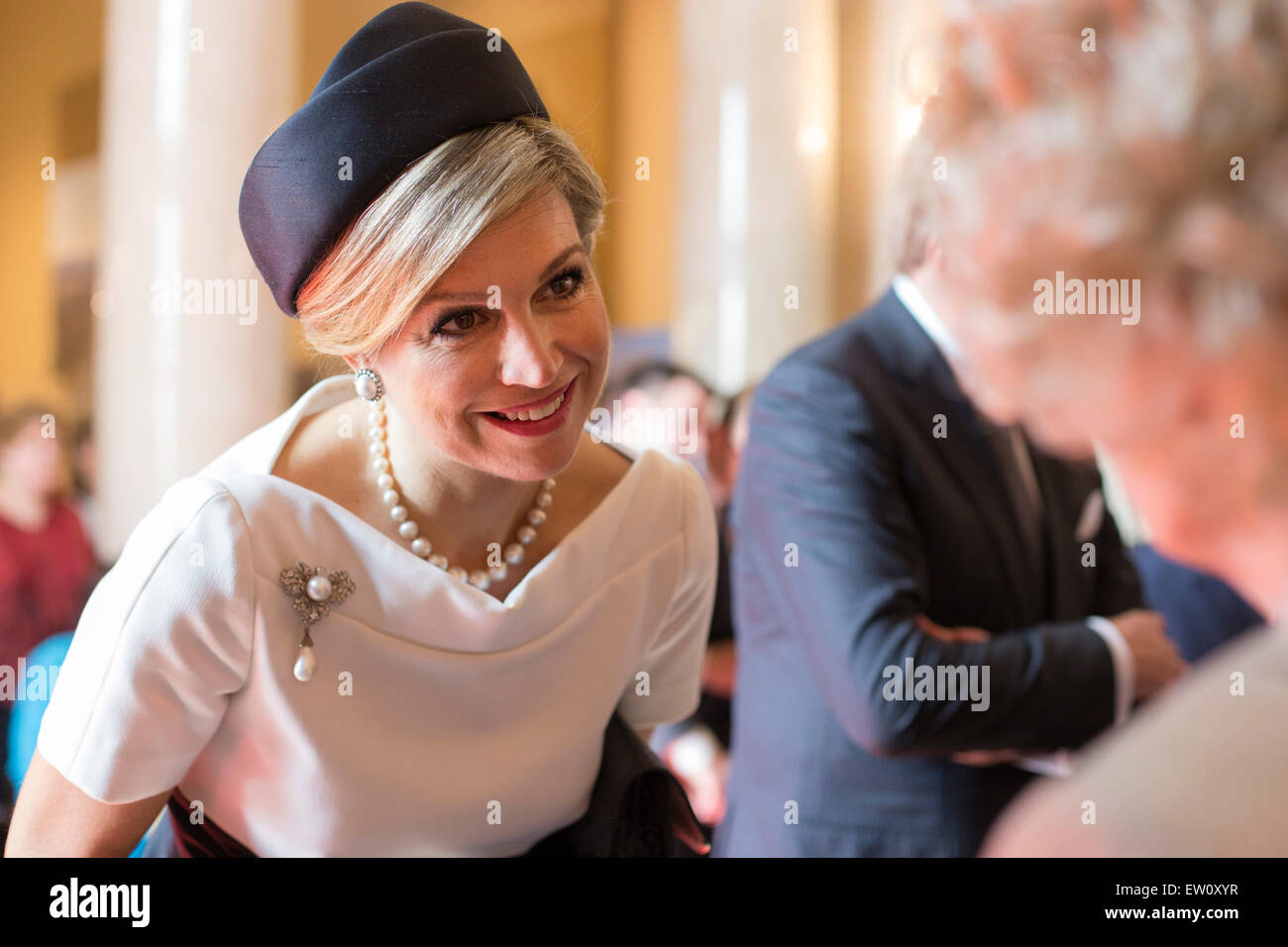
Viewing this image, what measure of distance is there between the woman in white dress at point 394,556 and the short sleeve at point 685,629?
0.08 meters

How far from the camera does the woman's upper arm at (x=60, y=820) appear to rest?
1.25m

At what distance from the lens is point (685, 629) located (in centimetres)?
164

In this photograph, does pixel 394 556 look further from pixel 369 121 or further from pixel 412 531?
pixel 369 121

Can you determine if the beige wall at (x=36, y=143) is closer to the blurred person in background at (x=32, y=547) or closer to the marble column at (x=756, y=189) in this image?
the blurred person in background at (x=32, y=547)

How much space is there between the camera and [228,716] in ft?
4.32

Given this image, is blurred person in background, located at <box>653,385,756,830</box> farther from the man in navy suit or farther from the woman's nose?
the woman's nose

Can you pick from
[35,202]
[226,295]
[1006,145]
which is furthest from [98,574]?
[1006,145]

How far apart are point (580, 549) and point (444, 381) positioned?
337 millimetres

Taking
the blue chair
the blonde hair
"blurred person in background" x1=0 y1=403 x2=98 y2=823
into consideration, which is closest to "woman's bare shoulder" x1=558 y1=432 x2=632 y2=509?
the blonde hair

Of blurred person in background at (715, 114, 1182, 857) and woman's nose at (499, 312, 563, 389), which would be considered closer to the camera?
woman's nose at (499, 312, 563, 389)

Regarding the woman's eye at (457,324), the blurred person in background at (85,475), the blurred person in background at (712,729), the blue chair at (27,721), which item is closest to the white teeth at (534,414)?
the woman's eye at (457,324)

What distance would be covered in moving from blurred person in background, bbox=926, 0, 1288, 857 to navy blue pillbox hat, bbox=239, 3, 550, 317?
66 centimetres

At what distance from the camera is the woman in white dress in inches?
47.6
